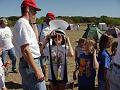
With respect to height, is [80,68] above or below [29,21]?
below

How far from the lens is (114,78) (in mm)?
4781

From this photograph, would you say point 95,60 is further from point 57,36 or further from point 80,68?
point 57,36

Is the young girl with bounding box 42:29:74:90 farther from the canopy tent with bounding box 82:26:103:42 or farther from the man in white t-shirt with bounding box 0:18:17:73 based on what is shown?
the canopy tent with bounding box 82:26:103:42

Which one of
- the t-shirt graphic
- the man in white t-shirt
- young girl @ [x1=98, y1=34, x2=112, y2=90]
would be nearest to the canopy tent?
the man in white t-shirt

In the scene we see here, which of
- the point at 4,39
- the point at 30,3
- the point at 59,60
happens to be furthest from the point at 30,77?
the point at 4,39

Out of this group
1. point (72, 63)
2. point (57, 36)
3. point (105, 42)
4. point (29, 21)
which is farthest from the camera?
point (72, 63)

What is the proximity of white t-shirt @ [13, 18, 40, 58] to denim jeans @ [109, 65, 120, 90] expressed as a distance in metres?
0.93

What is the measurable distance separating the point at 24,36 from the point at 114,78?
1.18m

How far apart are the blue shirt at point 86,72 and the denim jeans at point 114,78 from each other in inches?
65.3

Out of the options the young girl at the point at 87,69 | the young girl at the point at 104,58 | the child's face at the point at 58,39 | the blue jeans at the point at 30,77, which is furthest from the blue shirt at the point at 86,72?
the blue jeans at the point at 30,77

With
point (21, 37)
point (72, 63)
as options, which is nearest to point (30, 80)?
point (21, 37)

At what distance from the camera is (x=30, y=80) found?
15.7ft

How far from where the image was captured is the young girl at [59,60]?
6.95 meters

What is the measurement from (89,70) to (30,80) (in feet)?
6.62
